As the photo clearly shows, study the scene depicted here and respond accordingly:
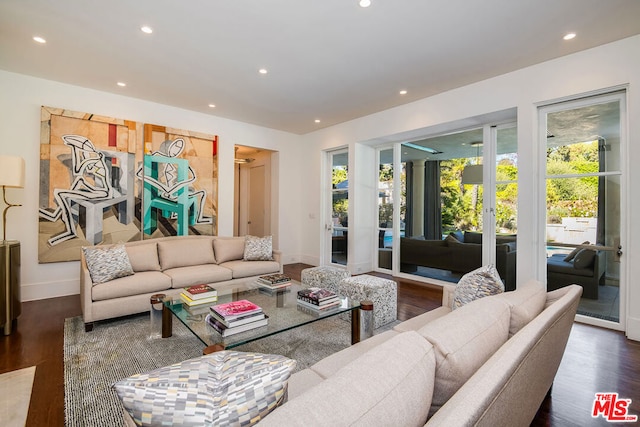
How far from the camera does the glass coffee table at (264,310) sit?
194 centimetres

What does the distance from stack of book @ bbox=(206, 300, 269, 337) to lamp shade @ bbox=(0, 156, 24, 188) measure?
255 cm

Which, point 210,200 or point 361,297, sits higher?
point 210,200

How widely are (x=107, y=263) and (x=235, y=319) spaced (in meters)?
2.02

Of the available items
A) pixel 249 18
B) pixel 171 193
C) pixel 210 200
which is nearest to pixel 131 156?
pixel 171 193

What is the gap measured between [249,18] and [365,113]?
2944mm

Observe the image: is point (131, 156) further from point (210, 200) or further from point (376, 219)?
point (376, 219)

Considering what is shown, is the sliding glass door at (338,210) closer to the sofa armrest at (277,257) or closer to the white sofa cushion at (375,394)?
the sofa armrest at (277,257)

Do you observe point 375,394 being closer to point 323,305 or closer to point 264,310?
point 323,305

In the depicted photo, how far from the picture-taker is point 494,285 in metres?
1.84

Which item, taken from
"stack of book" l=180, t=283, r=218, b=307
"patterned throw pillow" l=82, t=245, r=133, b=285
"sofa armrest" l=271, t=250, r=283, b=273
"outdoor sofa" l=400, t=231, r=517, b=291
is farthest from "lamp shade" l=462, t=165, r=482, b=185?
"patterned throw pillow" l=82, t=245, r=133, b=285

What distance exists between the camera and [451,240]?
469 centimetres

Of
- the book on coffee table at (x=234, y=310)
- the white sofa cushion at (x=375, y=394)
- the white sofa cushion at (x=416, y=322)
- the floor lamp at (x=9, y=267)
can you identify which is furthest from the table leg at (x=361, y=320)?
the floor lamp at (x=9, y=267)

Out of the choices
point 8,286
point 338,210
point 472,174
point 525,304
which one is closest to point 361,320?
point 525,304

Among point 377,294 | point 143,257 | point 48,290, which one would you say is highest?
point 143,257
